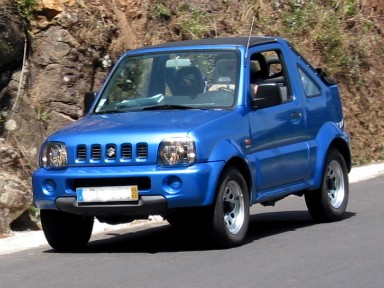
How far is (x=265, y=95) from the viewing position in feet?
32.4

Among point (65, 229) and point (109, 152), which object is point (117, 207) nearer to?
point (109, 152)

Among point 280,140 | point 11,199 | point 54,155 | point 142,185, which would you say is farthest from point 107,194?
point 11,199

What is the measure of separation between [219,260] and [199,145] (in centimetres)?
97

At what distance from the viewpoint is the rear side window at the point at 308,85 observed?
10945 mm

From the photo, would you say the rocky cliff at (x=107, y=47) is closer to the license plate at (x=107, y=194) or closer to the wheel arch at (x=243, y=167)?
the license plate at (x=107, y=194)

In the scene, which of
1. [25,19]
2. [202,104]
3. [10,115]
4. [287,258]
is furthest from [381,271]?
[25,19]

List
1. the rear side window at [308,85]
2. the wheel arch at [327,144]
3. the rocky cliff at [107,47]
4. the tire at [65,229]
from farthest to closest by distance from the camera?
1. the rocky cliff at [107,47]
2. the rear side window at [308,85]
3. the wheel arch at [327,144]
4. the tire at [65,229]

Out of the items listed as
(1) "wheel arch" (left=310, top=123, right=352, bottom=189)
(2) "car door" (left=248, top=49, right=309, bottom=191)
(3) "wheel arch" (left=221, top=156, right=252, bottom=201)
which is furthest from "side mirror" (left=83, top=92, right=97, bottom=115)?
(1) "wheel arch" (left=310, top=123, right=352, bottom=189)

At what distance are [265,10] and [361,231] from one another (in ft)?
31.1

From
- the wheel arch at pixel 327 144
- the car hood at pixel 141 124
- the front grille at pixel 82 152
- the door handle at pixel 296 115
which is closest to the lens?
the car hood at pixel 141 124

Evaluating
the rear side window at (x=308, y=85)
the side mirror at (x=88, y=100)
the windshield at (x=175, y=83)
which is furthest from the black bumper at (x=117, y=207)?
the rear side window at (x=308, y=85)

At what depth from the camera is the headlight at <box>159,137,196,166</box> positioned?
8930 mm

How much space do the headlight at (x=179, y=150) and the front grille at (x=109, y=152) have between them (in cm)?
19

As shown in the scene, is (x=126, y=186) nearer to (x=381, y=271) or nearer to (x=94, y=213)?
(x=94, y=213)
